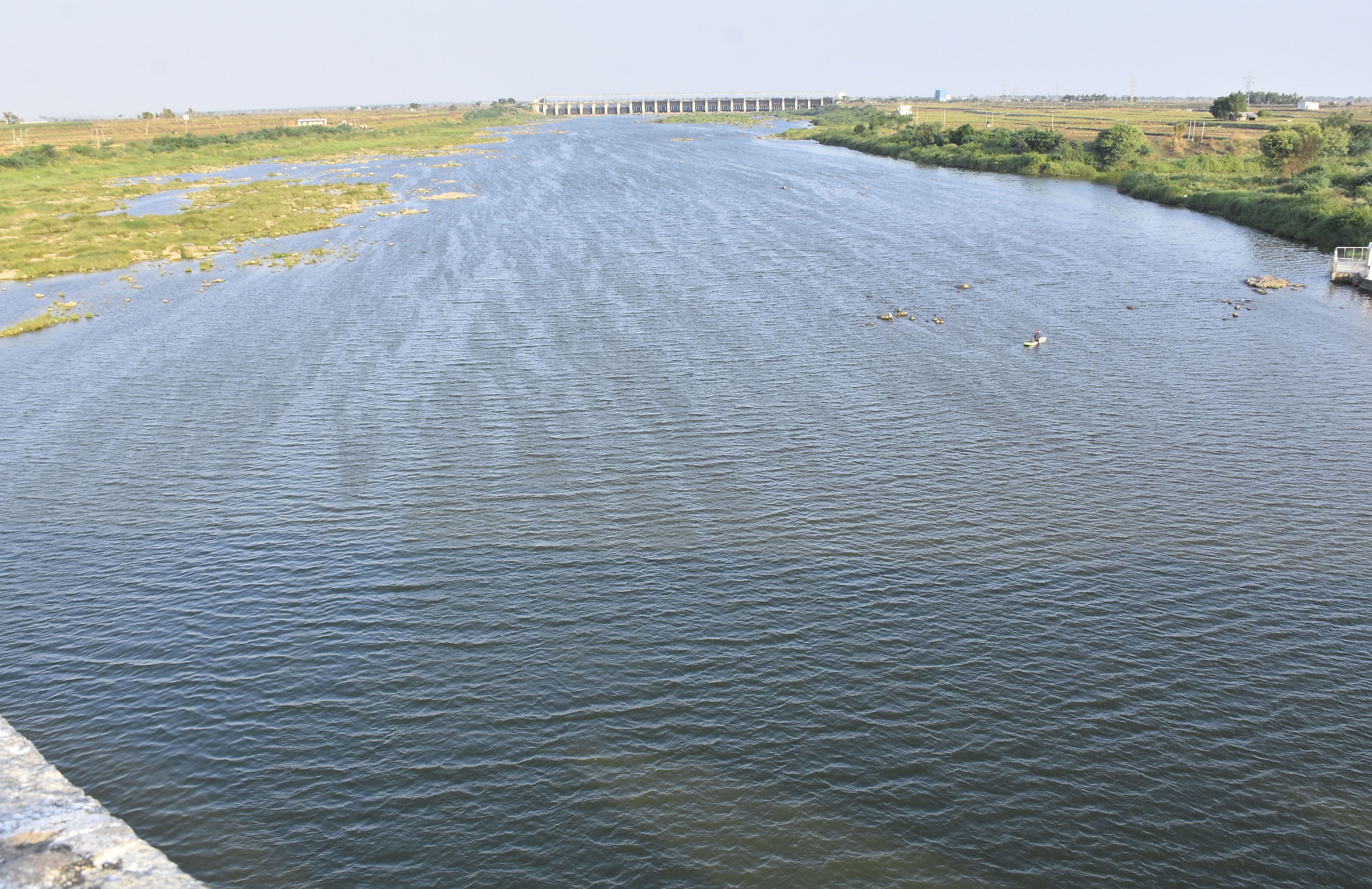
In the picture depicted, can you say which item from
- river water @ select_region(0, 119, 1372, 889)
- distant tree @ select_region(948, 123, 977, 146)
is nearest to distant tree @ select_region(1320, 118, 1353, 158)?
distant tree @ select_region(948, 123, 977, 146)

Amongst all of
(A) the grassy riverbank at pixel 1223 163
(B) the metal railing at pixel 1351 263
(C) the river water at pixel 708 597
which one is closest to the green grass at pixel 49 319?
(C) the river water at pixel 708 597

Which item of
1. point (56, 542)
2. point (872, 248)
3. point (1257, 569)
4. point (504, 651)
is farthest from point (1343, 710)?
point (872, 248)

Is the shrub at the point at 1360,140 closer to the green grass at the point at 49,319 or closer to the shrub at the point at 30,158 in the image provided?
the green grass at the point at 49,319

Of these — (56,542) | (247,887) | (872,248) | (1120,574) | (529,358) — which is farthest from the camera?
(872,248)

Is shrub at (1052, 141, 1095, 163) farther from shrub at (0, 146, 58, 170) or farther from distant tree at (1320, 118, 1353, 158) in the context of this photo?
shrub at (0, 146, 58, 170)

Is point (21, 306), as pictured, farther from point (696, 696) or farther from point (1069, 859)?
point (1069, 859)

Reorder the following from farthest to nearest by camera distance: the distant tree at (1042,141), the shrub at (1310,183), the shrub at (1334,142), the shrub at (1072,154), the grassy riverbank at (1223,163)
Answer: the distant tree at (1042,141) < the shrub at (1072,154) < the shrub at (1334,142) < the shrub at (1310,183) < the grassy riverbank at (1223,163)
